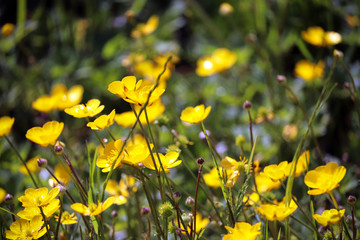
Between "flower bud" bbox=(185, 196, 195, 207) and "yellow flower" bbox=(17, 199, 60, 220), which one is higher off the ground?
"yellow flower" bbox=(17, 199, 60, 220)

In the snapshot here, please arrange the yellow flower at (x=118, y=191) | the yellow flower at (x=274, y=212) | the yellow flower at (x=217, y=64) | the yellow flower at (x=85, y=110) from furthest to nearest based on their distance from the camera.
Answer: the yellow flower at (x=217, y=64) < the yellow flower at (x=118, y=191) < the yellow flower at (x=85, y=110) < the yellow flower at (x=274, y=212)

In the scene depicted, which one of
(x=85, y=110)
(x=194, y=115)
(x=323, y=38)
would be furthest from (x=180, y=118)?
(x=323, y=38)

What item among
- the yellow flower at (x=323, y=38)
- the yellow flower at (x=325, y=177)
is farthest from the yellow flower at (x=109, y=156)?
the yellow flower at (x=323, y=38)

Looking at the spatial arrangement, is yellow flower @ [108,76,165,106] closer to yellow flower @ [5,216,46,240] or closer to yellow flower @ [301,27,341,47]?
yellow flower @ [5,216,46,240]

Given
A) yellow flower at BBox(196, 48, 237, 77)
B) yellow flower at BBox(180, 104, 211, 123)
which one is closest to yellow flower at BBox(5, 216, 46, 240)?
yellow flower at BBox(180, 104, 211, 123)

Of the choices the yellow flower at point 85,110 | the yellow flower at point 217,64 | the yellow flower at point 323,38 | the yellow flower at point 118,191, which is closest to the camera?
the yellow flower at point 85,110

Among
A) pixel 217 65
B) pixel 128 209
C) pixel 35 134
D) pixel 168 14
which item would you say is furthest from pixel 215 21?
pixel 35 134

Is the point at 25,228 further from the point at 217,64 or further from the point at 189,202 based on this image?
the point at 217,64

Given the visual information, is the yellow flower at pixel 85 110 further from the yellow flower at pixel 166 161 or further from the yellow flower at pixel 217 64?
the yellow flower at pixel 217 64
